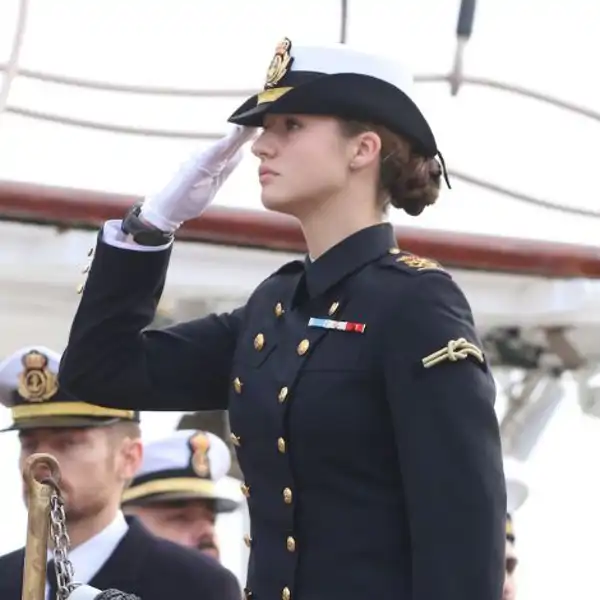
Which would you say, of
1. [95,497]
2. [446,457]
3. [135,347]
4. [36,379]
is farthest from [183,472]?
[446,457]

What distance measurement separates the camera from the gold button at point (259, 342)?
1.54 metres

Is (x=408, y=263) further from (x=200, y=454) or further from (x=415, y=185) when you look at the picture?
(x=200, y=454)

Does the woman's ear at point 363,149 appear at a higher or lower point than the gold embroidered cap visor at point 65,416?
higher

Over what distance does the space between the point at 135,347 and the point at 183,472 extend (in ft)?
4.04

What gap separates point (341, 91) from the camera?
5.01 feet

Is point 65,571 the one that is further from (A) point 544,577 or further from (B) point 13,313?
(A) point 544,577

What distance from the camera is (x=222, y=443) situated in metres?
2.95

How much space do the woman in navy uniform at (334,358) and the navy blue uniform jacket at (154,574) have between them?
42cm

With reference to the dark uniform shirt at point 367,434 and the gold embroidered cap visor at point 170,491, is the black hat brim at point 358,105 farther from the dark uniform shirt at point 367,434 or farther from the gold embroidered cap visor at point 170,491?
the gold embroidered cap visor at point 170,491

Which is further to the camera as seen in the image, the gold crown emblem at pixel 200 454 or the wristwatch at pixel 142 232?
the gold crown emblem at pixel 200 454

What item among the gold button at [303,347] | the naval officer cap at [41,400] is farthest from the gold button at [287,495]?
the naval officer cap at [41,400]

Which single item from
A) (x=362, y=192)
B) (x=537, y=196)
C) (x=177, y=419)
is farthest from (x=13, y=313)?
(x=362, y=192)

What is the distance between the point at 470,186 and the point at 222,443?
3.15 feet

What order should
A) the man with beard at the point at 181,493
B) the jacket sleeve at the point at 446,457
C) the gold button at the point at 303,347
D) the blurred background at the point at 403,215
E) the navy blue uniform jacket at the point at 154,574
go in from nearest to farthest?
the jacket sleeve at the point at 446,457, the gold button at the point at 303,347, the navy blue uniform jacket at the point at 154,574, the man with beard at the point at 181,493, the blurred background at the point at 403,215
